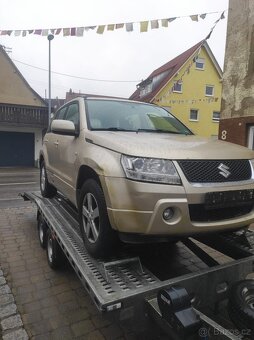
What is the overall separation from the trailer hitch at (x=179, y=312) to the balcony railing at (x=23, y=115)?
19.4 m

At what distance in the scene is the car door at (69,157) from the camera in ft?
11.2

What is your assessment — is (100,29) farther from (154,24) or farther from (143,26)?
(154,24)

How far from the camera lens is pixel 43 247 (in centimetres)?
472

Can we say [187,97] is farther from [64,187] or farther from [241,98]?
[64,187]

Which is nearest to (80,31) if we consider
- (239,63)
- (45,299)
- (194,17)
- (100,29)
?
(100,29)

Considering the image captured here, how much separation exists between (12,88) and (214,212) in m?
23.6

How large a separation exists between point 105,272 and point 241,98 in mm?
8284

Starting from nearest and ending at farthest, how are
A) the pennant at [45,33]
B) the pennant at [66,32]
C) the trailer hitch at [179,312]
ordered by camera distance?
the trailer hitch at [179,312]
the pennant at [66,32]
the pennant at [45,33]

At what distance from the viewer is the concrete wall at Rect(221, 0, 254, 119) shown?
888cm

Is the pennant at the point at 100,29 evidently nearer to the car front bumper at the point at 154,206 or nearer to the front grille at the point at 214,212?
the car front bumper at the point at 154,206

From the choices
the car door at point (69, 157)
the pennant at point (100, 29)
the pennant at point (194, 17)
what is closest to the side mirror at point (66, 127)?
the car door at point (69, 157)

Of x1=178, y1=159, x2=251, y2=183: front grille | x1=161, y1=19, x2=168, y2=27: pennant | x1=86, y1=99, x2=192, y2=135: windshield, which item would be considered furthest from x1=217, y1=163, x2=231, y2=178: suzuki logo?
x1=161, y1=19, x2=168, y2=27: pennant

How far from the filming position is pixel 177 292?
196cm

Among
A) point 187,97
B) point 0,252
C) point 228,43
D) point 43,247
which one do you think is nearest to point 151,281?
point 43,247
